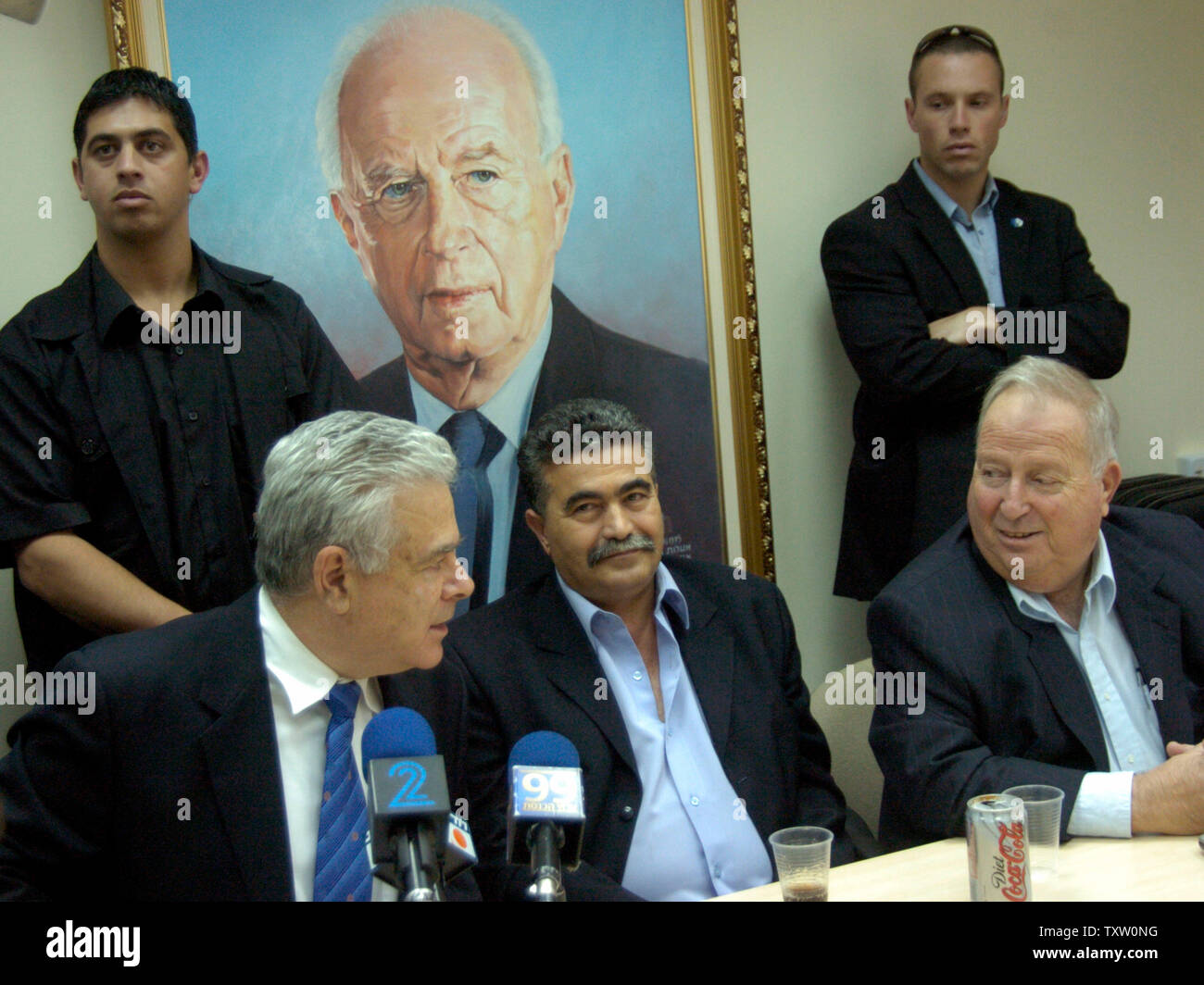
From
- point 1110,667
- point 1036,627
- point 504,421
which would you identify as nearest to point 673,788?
point 1036,627

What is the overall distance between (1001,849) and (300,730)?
1.07 metres

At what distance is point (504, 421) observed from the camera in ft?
12.0

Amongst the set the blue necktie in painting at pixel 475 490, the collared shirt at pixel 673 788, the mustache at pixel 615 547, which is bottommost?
the collared shirt at pixel 673 788

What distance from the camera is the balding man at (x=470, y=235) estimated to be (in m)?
3.48

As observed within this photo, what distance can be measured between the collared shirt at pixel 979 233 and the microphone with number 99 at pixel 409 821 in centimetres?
287

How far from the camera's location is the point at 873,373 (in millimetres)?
3639

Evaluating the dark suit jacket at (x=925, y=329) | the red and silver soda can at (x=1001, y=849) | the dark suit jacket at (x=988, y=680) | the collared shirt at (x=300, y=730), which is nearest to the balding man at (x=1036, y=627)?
the dark suit jacket at (x=988, y=680)

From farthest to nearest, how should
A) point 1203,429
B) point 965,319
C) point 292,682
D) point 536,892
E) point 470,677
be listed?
1. point 1203,429
2. point 965,319
3. point 470,677
4. point 292,682
5. point 536,892

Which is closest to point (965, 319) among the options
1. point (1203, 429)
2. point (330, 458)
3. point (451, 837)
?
point (1203, 429)

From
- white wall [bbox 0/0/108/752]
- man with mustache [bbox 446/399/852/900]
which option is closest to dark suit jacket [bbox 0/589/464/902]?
man with mustache [bbox 446/399/852/900]

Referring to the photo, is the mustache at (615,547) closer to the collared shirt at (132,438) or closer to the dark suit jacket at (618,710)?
the dark suit jacket at (618,710)
